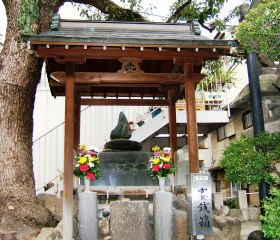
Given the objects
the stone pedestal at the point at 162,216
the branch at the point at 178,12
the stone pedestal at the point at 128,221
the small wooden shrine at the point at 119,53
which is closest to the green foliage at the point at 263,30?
the small wooden shrine at the point at 119,53

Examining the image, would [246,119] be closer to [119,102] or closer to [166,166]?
[119,102]

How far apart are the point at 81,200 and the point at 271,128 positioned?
592cm

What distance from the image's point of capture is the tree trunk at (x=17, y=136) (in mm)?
6727

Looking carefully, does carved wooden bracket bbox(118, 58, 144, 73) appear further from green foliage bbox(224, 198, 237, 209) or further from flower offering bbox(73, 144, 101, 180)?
green foliage bbox(224, 198, 237, 209)

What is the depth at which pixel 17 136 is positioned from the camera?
24.3 ft

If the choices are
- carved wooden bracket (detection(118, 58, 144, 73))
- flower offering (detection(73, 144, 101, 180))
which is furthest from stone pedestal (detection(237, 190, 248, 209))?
flower offering (detection(73, 144, 101, 180))

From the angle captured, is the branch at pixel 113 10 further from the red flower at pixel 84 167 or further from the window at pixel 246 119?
the window at pixel 246 119

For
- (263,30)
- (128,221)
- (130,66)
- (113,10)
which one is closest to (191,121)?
(130,66)

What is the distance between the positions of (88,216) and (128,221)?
694mm

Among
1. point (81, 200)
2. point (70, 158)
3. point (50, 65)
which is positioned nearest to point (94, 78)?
point (50, 65)

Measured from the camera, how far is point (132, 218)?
566 centimetres

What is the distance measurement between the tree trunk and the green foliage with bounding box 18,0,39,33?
23 centimetres

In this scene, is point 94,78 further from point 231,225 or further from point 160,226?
point 231,225

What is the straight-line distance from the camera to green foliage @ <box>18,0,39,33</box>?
782 centimetres
